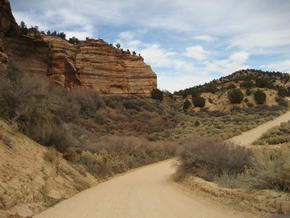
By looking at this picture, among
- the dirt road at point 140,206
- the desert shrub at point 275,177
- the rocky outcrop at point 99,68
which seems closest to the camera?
the dirt road at point 140,206

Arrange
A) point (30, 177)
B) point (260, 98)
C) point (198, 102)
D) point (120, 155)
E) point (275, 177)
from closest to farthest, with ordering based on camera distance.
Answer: point (275, 177), point (30, 177), point (120, 155), point (260, 98), point (198, 102)

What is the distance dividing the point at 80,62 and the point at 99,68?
10.7 ft

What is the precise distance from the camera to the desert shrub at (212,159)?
11062 mm

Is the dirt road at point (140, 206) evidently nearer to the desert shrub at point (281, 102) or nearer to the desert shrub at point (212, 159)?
the desert shrub at point (212, 159)

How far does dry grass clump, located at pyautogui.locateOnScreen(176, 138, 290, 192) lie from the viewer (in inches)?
303

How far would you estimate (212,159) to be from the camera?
11.7 meters

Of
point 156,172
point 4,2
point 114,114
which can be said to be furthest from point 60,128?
point 114,114

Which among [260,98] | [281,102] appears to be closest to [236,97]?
[260,98]

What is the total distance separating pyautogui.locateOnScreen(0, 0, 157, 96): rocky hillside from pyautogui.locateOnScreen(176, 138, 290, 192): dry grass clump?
26.3m

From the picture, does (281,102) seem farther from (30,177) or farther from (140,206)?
(30,177)

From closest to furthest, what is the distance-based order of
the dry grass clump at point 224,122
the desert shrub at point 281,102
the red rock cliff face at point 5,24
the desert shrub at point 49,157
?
the desert shrub at point 49,157 < the red rock cliff face at point 5,24 < the dry grass clump at point 224,122 < the desert shrub at point 281,102

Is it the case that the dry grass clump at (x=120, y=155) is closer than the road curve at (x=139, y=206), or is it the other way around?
the road curve at (x=139, y=206)

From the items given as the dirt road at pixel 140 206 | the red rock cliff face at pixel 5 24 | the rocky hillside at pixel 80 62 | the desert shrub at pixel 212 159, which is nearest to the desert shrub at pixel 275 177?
the dirt road at pixel 140 206

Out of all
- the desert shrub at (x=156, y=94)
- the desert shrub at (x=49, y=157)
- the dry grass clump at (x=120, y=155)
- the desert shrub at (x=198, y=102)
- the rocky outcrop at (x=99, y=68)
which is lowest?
the dry grass clump at (x=120, y=155)
